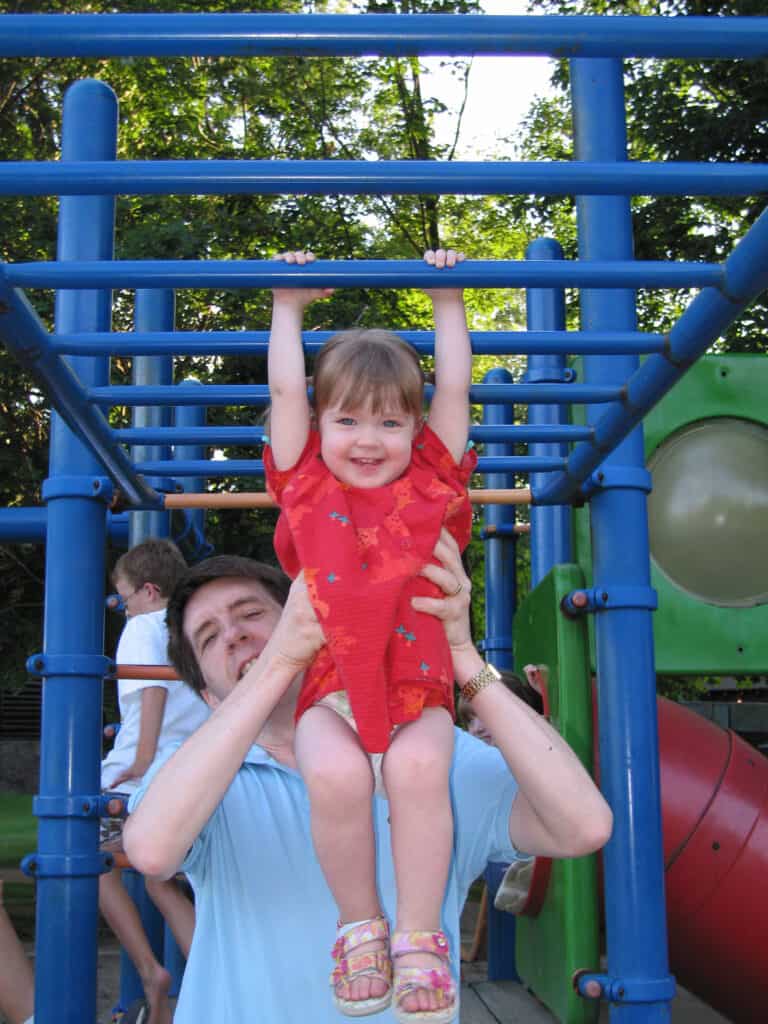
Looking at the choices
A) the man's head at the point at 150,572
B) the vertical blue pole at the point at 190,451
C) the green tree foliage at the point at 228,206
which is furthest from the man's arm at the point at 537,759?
A: the green tree foliage at the point at 228,206

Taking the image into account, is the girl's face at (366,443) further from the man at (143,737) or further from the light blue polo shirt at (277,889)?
the man at (143,737)

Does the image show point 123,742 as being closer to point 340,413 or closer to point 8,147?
point 340,413

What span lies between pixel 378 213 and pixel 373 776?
33.5ft

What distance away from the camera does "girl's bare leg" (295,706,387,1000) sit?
155cm

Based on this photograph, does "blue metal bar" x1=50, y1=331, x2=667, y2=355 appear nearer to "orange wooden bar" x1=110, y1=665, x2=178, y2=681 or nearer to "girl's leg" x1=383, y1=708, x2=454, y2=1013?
"girl's leg" x1=383, y1=708, x2=454, y2=1013

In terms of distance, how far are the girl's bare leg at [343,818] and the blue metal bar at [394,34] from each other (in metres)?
0.90

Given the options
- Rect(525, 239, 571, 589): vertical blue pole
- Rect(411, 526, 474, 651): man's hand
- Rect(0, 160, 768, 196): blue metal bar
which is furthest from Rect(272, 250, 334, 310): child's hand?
Rect(525, 239, 571, 589): vertical blue pole

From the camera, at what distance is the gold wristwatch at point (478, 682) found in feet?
5.27

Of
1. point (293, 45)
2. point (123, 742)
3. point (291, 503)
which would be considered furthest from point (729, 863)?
point (293, 45)

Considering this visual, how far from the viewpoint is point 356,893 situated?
1551 mm

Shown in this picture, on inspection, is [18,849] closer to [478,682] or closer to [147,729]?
[147,729]

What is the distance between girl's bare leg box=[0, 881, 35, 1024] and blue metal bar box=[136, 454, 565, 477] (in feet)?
3.95

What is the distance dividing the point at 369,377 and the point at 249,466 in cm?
97

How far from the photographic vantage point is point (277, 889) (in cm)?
175
